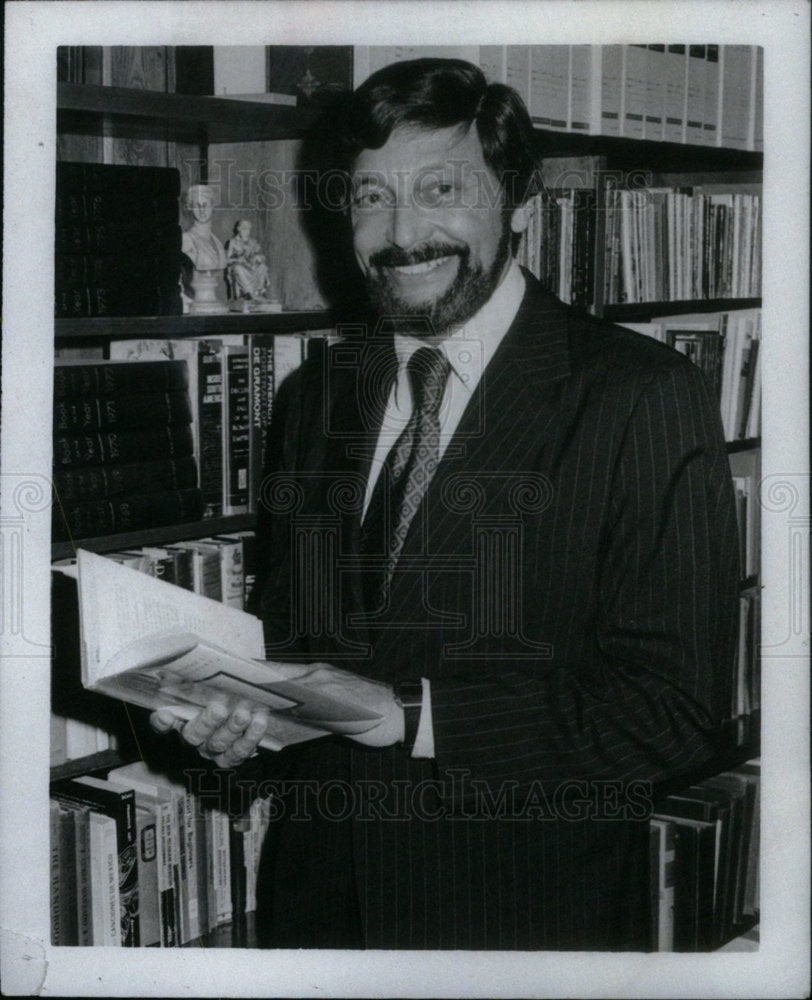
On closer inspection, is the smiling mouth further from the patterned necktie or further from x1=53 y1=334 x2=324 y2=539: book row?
x1=53 y1=334 x2=324 y2=539: book row

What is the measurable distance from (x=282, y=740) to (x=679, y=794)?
134 cm

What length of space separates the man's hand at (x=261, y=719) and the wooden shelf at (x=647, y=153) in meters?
1.06

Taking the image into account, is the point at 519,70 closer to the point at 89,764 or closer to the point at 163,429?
the point at 163,429

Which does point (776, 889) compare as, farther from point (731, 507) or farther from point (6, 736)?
point (6, 736)

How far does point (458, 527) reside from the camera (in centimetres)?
156

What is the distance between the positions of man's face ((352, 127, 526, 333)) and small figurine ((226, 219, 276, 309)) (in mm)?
269

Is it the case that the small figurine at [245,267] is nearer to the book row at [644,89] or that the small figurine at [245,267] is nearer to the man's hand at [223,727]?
the book row at [644,89]

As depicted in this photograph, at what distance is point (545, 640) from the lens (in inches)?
60.3

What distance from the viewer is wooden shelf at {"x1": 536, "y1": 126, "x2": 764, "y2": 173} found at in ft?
6.83

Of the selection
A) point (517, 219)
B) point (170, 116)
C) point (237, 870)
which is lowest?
point (237, 870)

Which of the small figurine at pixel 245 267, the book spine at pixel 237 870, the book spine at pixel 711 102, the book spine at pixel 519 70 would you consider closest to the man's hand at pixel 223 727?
the book spine at pixel 237 870

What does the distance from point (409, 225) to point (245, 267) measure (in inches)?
14.7

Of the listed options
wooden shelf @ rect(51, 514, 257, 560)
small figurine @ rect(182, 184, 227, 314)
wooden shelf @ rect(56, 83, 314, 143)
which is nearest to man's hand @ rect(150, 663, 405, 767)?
wooden shelf @ rect(51, 514, 257, 560)

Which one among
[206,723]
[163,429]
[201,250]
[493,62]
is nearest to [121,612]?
[206,723]
